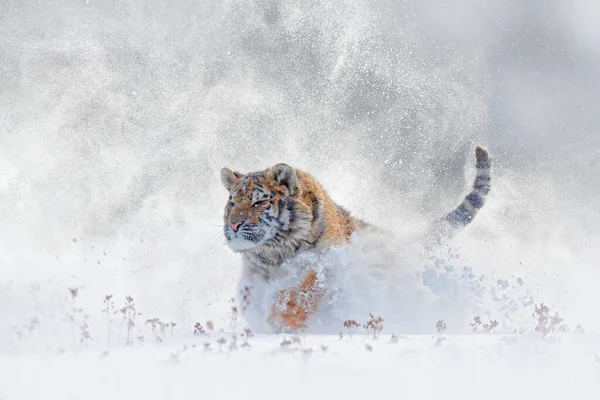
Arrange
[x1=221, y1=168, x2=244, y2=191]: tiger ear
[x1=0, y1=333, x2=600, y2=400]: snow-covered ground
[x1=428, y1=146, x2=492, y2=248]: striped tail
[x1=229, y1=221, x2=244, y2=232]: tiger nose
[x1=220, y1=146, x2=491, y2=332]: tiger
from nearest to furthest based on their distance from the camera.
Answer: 1. [x1=0, y1=333, x2=600, y2=400]: snow-covered ground
2. [x1=220, y1=146, x2=491, y2=332]: tiger
3. [x1=229, y1=221, x2=244, y2=232]: tiger nose
4. [x1=221, y1=168, x2=244, y2=191]: tiger ear
5. [x1=428, y1=146, x2=492, y2=248]: striped tail

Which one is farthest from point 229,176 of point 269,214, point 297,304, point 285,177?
point 297,304

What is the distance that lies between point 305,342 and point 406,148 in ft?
85.4

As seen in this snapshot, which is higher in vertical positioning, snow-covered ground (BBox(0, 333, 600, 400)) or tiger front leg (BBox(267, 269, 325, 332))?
tiger front leg (BBox(267, 269, 325, 332))

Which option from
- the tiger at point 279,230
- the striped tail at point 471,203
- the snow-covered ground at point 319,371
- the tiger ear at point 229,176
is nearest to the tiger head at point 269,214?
→ the tiger at point 279,230

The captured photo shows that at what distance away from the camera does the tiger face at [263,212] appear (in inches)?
327

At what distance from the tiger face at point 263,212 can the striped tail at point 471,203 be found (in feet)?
10.5

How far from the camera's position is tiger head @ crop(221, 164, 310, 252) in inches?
327

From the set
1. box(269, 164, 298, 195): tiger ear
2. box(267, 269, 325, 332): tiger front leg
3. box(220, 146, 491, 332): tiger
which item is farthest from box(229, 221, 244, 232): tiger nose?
box(267, 269, 325, 332): tiger front leg

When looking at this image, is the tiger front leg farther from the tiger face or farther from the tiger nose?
the tiger nose

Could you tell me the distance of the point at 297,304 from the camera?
7.85m

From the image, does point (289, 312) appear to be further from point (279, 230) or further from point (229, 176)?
point (229, 176)

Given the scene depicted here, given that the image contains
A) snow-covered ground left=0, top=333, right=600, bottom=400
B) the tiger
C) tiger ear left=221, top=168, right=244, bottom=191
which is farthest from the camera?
tiger ear left=221, top=168, right=244, bottom=191

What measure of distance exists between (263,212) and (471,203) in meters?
3.94

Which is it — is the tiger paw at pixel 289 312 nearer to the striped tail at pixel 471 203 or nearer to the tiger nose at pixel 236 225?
the tiger nose at pixel 236 225
